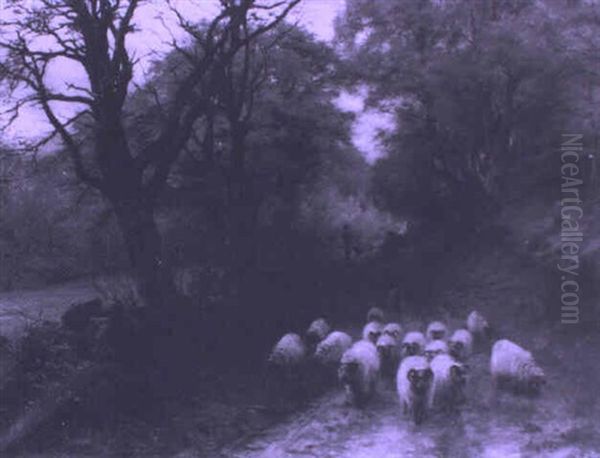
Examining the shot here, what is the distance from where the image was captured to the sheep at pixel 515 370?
36.3 ft

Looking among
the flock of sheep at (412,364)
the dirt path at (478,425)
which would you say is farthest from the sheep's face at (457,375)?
the dirt path at (478,425)

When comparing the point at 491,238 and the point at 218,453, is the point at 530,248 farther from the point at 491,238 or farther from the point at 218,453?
the point at 218,453

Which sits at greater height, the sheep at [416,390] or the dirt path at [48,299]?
the dirt path at [48,299]

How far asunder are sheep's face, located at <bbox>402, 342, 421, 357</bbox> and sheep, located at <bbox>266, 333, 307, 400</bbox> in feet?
6.42

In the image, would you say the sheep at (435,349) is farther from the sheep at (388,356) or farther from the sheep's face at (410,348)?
the sheep at (388,356)

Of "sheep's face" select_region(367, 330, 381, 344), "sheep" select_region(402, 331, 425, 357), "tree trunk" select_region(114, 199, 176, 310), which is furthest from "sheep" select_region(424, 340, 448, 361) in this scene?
"tree trunk" select_region(114, 199, 176, 310)

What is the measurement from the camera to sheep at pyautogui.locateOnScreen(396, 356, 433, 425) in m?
10.3

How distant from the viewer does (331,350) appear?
13516mm

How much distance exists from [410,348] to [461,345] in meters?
1.19

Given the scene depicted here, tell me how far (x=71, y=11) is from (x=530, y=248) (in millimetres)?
13374

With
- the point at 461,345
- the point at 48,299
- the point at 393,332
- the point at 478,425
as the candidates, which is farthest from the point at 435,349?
the point at 48,299

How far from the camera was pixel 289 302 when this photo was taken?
59.0 ft

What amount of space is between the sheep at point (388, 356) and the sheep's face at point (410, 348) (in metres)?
0.25

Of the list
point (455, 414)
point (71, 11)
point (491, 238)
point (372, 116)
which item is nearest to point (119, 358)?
point (455, 414)
